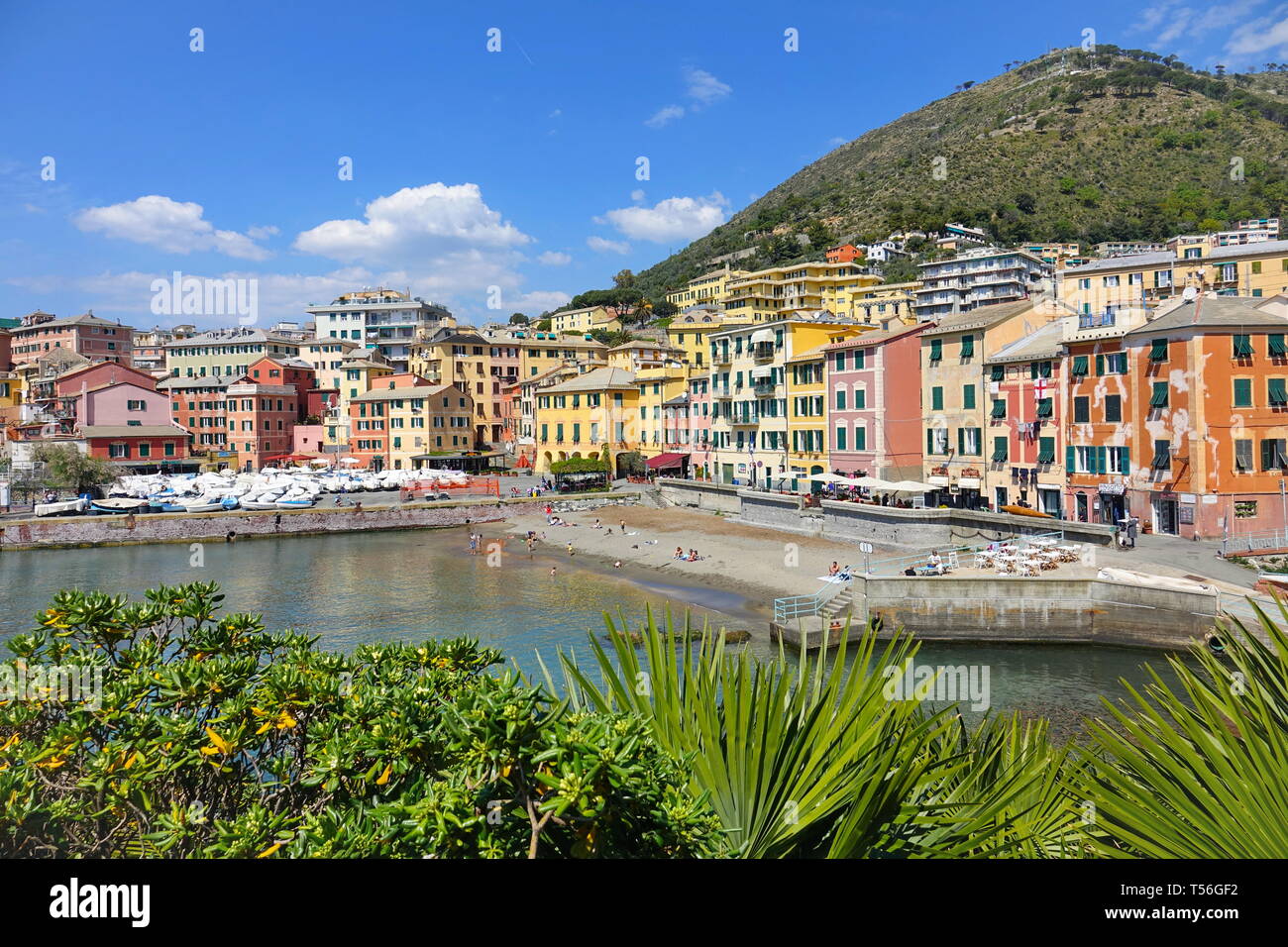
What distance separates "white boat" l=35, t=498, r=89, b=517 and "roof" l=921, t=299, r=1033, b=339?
208 ft

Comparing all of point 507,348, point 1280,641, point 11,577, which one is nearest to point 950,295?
point 507,348

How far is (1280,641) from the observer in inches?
194

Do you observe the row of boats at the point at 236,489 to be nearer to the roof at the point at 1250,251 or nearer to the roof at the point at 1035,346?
the roof at the point at 1035,346

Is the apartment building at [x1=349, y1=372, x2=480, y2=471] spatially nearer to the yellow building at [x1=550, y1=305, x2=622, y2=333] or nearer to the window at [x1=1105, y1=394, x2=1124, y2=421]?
the yellow building at [x1=550, y1=305, x2=622, y2=333]

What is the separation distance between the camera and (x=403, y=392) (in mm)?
88562

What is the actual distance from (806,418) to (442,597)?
28.4m

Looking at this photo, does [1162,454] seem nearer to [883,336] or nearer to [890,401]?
[890,401]

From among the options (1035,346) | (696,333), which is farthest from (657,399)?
(1035,346)

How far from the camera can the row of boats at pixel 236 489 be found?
63.2 m

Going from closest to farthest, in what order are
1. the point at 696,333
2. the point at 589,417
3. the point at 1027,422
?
the point at 1027,422, the point at 589,417, the point at 696,333

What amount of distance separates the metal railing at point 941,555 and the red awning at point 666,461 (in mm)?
33817

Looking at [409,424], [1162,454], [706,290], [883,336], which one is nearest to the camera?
[1162,454]

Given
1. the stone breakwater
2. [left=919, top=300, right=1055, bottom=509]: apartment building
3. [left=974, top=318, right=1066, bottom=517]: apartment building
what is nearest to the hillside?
[left=919, top=300, right=1055, bottom=509]: apartment building
